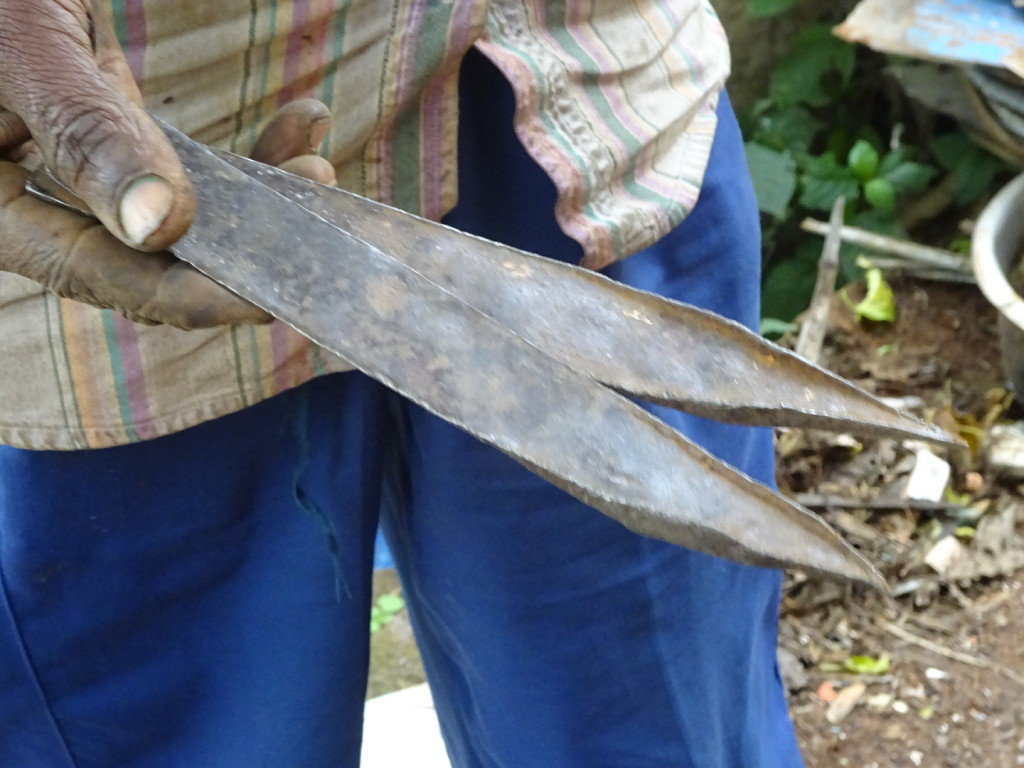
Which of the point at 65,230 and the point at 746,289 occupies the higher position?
the point at 65,230

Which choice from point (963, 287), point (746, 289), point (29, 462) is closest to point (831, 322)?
point (963, 287)

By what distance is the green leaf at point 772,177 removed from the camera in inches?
79.6

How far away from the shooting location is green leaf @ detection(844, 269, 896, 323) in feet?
6.39

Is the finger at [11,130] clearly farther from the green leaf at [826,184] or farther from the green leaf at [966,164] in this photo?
the green leaf at [966,164]

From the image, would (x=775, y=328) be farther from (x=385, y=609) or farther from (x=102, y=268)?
(x=102, y=268)

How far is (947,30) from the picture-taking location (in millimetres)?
1681

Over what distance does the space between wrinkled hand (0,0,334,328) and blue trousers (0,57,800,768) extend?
0.18 meters

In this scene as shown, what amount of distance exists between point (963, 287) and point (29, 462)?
6.10 feet

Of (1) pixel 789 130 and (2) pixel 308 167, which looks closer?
(2) pixel 308 167

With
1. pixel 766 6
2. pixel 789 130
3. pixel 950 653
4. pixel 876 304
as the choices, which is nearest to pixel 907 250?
pixel 876 304

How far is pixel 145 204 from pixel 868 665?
1342 mm

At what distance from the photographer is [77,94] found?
0.42 m

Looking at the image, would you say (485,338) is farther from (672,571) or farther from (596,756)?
(596,756)

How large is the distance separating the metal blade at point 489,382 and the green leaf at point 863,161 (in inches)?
70.3
